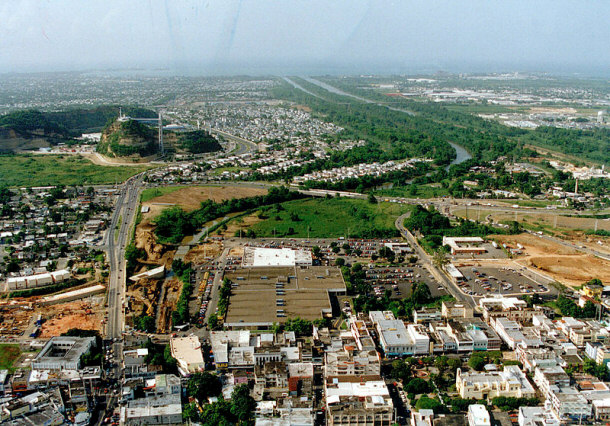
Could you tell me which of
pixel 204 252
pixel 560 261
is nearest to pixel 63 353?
→ pixel 204 252

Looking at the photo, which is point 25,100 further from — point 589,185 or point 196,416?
point 196,416

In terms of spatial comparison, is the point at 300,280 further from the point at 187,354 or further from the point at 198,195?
the point at 198,195

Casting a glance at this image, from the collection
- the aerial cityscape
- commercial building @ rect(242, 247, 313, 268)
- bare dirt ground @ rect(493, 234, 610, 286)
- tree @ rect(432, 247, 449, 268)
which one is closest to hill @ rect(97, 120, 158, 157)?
the aerial cityscape

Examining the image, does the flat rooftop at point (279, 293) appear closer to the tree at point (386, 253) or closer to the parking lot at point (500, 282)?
the tree at point (386, 253)

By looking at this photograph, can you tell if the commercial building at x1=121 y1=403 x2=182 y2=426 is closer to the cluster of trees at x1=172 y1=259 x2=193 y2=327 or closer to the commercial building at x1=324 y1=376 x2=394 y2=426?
the commercial building at x1=324 y1=376 x2=394 y2=426

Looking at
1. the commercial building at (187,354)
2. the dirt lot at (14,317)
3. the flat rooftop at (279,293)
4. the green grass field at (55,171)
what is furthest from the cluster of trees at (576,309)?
the green grass field at (55,171)

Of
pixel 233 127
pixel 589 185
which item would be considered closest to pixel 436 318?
pixel 589 185
